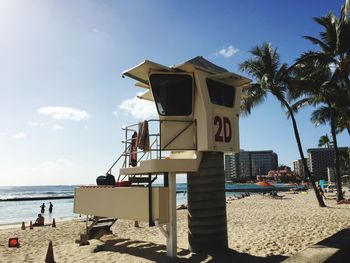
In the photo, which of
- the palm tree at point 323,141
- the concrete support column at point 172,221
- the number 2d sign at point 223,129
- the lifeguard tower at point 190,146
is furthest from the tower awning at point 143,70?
the palm tree at point 323,141

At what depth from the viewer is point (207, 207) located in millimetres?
10438

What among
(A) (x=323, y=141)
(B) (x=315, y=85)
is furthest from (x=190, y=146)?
(A) (x=323, y=141)

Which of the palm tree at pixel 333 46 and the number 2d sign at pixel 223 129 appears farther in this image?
the palm tree at pixel 333 46

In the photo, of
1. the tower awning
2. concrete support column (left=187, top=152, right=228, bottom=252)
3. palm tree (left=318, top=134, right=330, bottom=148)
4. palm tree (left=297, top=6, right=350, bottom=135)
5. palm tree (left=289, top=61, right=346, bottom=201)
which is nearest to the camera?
the tower awning

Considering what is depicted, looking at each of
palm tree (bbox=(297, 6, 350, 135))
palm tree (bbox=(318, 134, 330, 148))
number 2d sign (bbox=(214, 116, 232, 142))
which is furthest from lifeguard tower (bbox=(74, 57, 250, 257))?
palm tree (bbox=(318, 134, 330, 148))

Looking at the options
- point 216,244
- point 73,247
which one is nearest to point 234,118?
point 216,244

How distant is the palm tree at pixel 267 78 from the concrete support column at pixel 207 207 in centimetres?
1470

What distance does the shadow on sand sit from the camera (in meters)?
9.73

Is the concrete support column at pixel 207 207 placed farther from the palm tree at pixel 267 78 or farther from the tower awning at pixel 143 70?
the palm tree at pixel 267 78

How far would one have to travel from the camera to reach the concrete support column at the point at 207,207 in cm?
1041

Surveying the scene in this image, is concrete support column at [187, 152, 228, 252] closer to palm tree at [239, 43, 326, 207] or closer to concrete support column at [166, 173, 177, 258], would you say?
concrete support column at [166, 173, 177, 258]

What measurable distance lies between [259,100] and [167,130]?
17228mm

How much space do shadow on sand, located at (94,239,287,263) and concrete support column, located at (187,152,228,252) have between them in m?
0.35

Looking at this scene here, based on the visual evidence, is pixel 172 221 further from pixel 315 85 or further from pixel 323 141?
pixel 323 141
